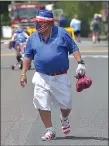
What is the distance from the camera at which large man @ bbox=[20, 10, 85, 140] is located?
7129 mm

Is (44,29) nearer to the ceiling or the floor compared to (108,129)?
nearer to the ceiling

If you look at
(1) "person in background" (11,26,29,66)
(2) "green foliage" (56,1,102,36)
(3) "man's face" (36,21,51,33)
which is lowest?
(2) "green foliage" (56,1,102,36)

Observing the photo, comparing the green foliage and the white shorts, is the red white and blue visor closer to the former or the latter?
the white shorts

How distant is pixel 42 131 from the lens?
26.1 ft

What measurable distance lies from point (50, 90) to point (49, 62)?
42 cm

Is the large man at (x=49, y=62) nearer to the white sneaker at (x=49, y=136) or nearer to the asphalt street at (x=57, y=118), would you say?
the white sneaker at (x=49, y=136)

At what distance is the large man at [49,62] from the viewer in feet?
23.4

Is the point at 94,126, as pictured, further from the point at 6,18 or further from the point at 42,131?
the point at 6,18

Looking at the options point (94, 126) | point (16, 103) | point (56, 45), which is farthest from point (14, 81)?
point (56, 45)

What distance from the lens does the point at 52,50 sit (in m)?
7.11

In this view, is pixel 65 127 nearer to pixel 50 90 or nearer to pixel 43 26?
pixel 50 90

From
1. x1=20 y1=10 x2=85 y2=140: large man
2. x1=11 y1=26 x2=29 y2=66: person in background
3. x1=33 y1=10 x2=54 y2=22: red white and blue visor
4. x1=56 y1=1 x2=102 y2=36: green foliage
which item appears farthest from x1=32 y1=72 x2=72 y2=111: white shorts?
x1=56 y1=1 x2=102 y2=36: green foliage

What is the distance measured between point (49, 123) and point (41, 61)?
3.06 feet

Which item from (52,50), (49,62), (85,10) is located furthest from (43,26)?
(85,10)
